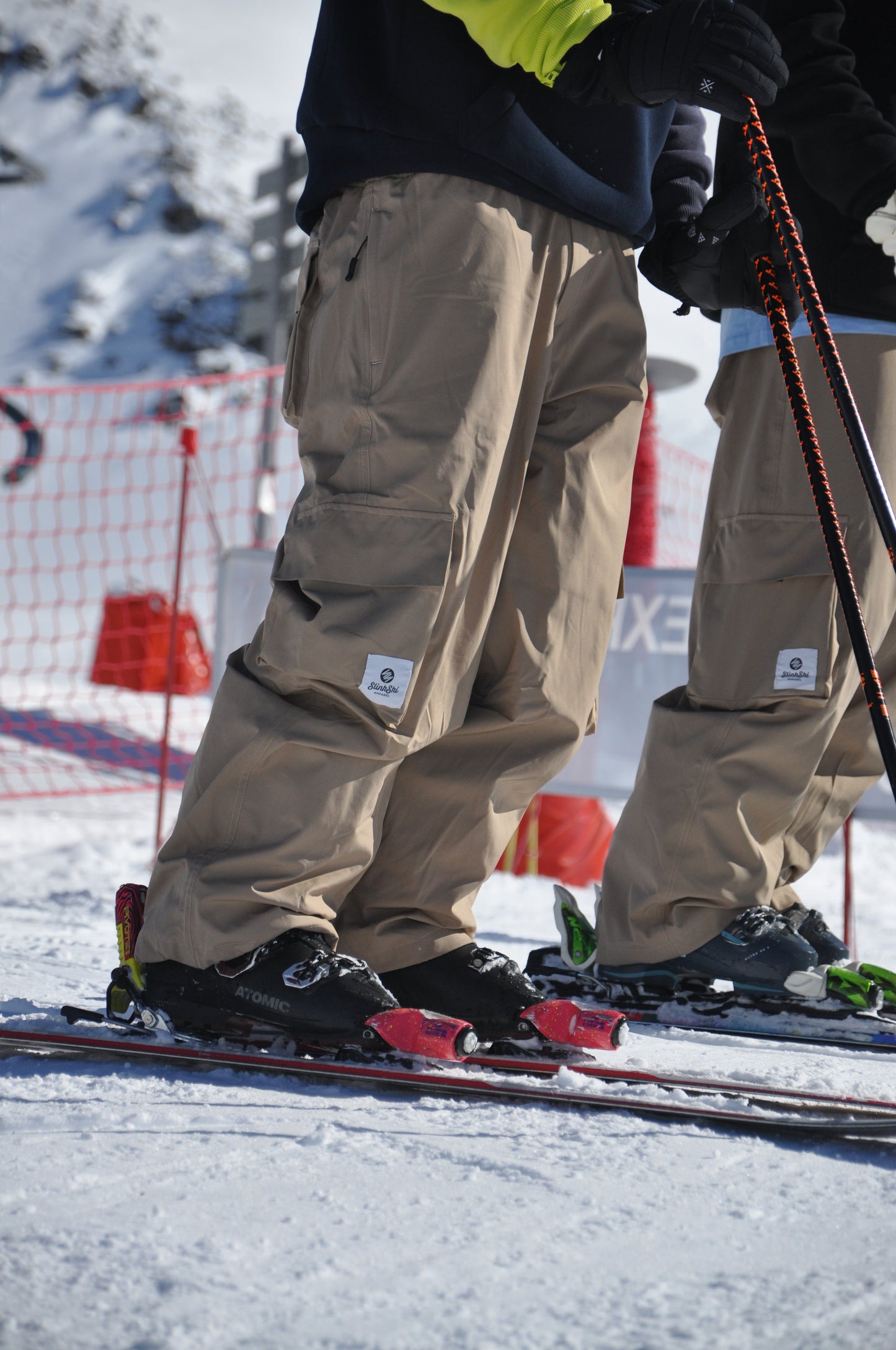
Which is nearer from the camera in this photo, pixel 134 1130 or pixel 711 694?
pixel 134 1130

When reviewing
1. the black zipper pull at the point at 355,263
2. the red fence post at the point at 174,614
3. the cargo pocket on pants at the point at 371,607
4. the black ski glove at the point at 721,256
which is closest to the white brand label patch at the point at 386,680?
the cargo pocket on pants at the point at 371,607

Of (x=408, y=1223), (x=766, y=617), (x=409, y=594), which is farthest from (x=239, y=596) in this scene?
(x=408, y=1223)

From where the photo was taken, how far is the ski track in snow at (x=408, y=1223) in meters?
0.69

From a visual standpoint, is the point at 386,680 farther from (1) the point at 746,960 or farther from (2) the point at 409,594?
(1) the point at 746,960

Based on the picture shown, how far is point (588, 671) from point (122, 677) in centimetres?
809

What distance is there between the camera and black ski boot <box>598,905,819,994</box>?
167 centimetres

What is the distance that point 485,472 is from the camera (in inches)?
52.4

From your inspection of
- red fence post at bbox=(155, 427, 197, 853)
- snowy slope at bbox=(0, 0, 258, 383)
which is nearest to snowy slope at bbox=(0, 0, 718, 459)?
snowy slope at bbox=(0, 0, 258, 383)

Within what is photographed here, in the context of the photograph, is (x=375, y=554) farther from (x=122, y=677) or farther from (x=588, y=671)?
(x=122, y=677)

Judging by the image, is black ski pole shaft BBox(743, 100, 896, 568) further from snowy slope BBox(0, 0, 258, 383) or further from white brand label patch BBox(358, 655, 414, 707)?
snowy slope BBox(0, 0, 258, 383)

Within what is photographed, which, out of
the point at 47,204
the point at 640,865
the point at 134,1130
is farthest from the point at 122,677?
the point at 47,204

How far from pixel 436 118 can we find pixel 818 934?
4.34 feet

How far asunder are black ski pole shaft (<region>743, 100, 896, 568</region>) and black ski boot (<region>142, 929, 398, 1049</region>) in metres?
0.74

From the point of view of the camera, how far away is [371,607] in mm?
1291
